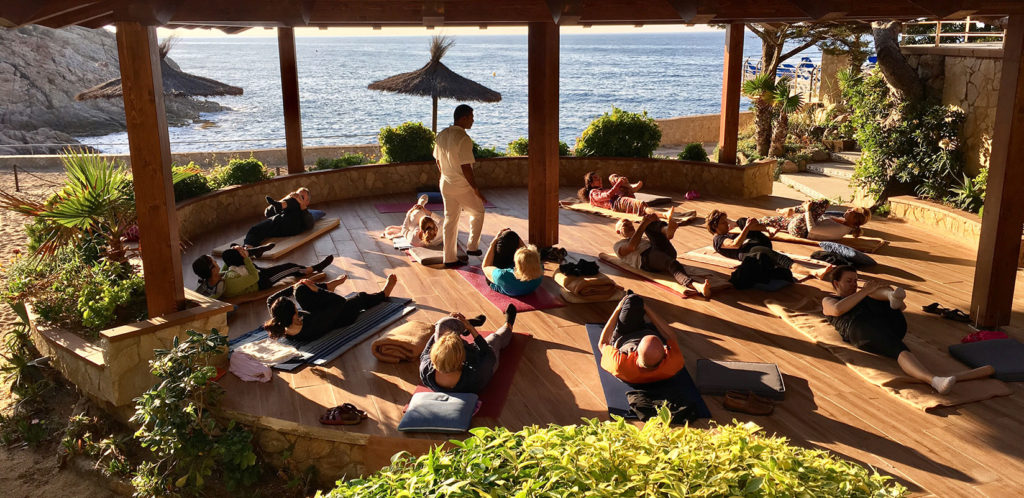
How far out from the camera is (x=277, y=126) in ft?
209

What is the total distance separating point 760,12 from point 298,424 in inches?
227

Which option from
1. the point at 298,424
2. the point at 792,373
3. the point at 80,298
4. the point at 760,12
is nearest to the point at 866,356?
the point at 792,373

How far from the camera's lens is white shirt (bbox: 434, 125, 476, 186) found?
816cm

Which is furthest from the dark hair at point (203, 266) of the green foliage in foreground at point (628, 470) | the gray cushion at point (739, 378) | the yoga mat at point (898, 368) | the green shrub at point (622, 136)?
the green shrub at point (622, 136)

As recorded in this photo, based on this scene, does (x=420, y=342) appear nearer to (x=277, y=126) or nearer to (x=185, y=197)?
(x=185, y=197)

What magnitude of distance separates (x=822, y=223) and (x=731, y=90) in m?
3.42

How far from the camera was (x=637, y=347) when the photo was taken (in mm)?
5512

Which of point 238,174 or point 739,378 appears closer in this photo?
point 739,378

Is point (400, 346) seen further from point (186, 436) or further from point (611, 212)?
point (611, 212)

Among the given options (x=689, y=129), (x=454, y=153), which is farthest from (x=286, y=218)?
(x=689, y=129)

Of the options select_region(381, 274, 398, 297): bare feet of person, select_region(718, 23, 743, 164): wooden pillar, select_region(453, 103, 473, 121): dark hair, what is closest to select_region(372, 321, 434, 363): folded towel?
select_region(381, 274, 398, 297): bare feet of person

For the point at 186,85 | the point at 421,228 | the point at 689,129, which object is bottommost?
the point at 421,228

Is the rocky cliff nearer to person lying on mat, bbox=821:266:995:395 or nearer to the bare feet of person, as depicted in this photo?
the bare feet of person

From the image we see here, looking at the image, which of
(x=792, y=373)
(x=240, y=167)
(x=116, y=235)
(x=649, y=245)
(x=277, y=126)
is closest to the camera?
(x=792, y=373)
